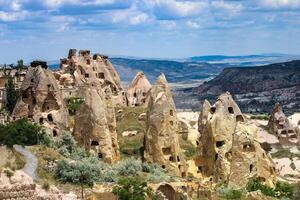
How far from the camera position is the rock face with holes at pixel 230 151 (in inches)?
1795

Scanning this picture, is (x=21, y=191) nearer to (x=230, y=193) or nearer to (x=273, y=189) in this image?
(x=230, y=193)

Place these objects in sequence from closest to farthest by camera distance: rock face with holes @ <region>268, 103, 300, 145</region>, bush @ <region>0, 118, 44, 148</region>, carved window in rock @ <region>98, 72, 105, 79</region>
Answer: bush @ <region>0, 118, 44, 148</region>
rock face with holes @ <region>268, 103, 300, 145</region>
carved window in rock @ <region>98, 72, 105, 79</region>

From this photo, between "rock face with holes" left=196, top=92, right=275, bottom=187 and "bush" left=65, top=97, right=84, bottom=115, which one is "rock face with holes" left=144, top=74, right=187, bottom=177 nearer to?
"rock face with holes" left=196, top=92, right=275, bottom=187

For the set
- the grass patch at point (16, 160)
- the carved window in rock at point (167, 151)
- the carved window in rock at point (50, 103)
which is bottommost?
the carved window in rock at point (167, 151)

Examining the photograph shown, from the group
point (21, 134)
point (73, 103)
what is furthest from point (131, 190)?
point (73, 103)

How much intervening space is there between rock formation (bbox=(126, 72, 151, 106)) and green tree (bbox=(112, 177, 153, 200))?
43.1 metres

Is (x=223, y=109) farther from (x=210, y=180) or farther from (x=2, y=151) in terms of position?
(x=2, y=151)

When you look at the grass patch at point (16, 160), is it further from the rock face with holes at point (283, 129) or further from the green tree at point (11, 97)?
the rock face with holes at point (283, 129)

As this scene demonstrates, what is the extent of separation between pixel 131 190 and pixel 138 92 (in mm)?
47852

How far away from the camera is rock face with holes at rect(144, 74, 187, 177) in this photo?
50.5 metres

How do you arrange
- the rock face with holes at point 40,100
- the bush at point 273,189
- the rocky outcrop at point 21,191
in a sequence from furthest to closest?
the rock face with holes at point 40,100
the bush at point 273,189
the rocky outcrop at point 21,191

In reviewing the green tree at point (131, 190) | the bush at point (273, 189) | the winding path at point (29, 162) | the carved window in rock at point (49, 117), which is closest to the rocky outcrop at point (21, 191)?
the winding path at point (29, 162)

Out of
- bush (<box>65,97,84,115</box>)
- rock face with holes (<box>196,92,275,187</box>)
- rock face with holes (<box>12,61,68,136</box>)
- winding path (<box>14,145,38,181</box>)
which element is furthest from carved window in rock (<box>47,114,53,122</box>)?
rock face with holes (<box>196,92,275,187</box>)

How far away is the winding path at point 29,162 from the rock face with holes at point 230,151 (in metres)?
12.4
